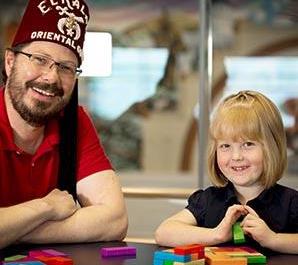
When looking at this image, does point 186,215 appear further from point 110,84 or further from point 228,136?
point 110,84

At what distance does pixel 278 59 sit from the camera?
4.37 metres

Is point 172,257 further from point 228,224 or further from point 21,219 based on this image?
point 21,219

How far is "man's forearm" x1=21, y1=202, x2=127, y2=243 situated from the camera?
1.64 metres

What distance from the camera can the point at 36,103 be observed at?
6.06 feet

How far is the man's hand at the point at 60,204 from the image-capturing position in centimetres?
167

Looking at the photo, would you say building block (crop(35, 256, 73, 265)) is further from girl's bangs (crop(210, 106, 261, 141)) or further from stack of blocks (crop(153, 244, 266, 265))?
girl's bangs (crop(210, 106, 261, 141))

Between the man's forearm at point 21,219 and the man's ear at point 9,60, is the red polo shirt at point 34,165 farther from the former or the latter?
the man's forearm at point 21,219

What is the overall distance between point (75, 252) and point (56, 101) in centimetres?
48

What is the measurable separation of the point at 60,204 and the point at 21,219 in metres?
0.13

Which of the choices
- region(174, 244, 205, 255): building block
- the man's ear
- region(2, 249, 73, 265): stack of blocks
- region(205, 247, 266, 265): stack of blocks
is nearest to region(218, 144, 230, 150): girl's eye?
region(205, 247, 266, 265): stack of blocks

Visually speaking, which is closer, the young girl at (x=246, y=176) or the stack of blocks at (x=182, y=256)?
the stack of blocks at (x=182, y=256)

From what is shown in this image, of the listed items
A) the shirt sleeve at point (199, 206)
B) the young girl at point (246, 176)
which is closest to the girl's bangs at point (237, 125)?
the young girl at point (246, 176)

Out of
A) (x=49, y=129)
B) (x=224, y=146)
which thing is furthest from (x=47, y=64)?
(x=224, y=146)

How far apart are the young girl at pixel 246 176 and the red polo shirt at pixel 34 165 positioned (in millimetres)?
325
